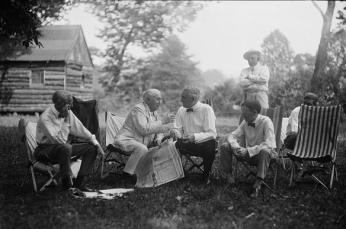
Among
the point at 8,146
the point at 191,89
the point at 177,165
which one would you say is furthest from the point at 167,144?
the point at 8,146

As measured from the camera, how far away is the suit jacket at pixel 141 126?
6305 millimetres

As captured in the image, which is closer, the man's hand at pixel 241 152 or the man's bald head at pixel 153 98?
the man's hand at pixel 241 152

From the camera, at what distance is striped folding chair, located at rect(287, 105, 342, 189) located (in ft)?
19.1

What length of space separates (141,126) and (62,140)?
1313 millimetres

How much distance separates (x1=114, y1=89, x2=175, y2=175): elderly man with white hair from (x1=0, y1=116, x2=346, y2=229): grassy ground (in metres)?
0.51

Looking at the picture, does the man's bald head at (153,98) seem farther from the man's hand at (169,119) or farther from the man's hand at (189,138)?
the man's hand at (189,138)

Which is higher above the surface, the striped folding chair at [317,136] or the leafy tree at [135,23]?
the leafy tree at [135,23]

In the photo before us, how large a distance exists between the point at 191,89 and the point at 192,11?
24.6 m

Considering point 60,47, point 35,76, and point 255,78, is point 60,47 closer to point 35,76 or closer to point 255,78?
point 35,76

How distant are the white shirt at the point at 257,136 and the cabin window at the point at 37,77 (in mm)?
18446

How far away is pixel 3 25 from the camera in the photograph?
8781 mm

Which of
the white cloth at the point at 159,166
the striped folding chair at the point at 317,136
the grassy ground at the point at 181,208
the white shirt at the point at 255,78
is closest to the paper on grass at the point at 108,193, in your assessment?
the grassy ground at the point at 181,208

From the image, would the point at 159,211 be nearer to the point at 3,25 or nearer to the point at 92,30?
the point at 3,25

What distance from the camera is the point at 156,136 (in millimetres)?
6848
